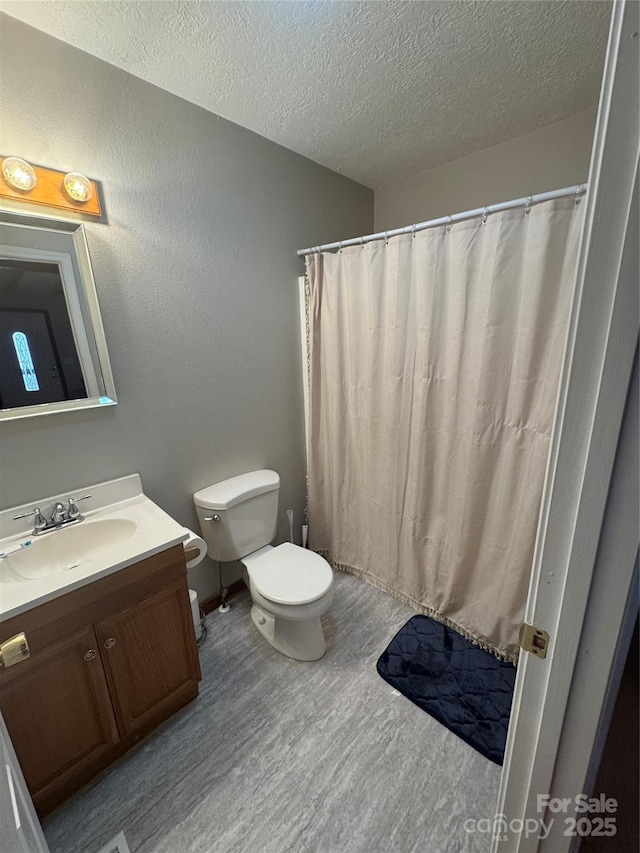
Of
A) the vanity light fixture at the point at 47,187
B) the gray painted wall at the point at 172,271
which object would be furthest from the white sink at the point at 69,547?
the vanity light fixture at the point at 47,187

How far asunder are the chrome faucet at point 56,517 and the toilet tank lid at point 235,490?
511 millimetres

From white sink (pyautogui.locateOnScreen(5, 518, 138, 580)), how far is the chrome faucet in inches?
0.9

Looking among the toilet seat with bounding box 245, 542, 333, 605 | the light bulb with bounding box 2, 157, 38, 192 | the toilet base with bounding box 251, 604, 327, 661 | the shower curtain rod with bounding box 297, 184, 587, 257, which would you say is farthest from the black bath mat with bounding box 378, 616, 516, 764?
the light bulb with bounding box 2, 157, 38, 192

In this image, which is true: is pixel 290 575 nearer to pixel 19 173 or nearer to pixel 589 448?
pixel 589 448

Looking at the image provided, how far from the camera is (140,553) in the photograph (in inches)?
46.7

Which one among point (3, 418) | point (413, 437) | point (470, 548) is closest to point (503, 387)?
point (413, 437)

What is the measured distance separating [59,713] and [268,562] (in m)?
0.90

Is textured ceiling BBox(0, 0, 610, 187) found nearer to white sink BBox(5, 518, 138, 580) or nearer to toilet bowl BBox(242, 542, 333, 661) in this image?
white sink BBox(5, 518, 138, 580)

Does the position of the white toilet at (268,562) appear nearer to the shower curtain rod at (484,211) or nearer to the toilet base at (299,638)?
the toilet base at (299,638)

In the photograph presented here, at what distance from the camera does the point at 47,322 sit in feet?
4.32

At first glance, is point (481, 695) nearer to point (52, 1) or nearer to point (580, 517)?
point (580, 517)

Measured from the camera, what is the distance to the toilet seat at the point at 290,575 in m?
1.58

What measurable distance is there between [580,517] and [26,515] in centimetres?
167

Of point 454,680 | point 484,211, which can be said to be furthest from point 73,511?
point 484,211
